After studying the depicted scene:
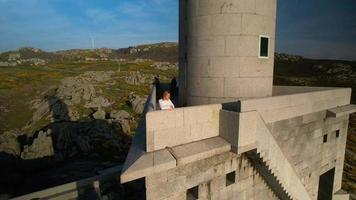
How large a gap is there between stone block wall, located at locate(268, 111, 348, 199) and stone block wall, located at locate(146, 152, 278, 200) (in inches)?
68.9

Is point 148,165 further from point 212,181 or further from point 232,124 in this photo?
point 232,124

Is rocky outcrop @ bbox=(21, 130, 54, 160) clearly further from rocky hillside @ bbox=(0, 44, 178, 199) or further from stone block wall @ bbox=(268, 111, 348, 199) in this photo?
stone block wall @ bbox=(268, 111, 348, 199)

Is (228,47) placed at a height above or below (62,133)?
above

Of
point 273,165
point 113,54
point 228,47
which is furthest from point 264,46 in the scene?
point 113,54

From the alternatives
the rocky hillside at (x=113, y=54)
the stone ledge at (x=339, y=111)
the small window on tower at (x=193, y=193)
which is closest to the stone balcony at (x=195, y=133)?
the small window on tower at (x=193, y=193)

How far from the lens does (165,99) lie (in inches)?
323

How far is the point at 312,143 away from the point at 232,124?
584 centimetres

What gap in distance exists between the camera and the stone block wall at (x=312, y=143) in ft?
30.5

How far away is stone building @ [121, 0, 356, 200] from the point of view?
6406 mm

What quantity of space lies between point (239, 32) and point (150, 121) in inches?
198

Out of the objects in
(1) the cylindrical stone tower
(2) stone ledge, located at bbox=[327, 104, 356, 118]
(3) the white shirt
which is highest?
(1) the cylindrical stone tower

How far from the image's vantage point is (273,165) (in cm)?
788

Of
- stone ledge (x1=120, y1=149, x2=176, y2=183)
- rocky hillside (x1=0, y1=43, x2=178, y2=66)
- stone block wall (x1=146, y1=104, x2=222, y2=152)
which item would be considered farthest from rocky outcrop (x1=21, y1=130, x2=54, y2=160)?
rocky hillside (x1=0, y1=43, x2=178, y2=66)

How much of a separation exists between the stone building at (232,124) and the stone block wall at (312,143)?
0.04 meters
